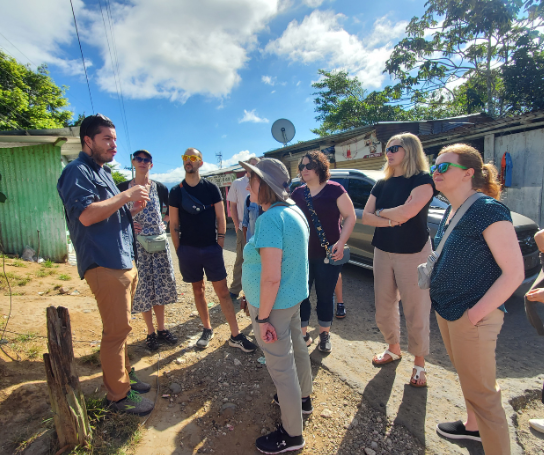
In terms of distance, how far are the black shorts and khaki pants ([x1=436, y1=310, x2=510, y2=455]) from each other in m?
2.17

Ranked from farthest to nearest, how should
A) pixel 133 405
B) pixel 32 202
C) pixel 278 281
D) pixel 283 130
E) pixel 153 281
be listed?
pixel 283 130 < pixel 32 202 < pixel 153 281 < pixel 133 405 < pixel 278 281

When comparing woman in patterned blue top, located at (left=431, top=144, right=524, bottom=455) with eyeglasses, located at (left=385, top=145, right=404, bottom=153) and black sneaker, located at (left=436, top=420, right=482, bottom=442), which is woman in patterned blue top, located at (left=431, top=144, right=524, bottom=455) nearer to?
black sneaker, located at (left=436, top=420, right=482, bottom=442)

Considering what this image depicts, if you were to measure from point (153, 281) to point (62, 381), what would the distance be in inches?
57.8

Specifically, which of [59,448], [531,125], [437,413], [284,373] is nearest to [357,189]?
[437,413]

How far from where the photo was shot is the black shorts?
121 inches

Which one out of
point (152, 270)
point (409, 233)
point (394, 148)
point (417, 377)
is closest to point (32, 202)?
point (152, 270)

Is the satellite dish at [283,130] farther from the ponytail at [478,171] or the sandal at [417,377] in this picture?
the ponytail at [478,171]

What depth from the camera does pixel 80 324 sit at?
362cm

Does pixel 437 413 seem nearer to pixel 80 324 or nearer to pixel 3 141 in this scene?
pixel 80 324

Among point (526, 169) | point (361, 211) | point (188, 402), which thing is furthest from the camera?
point (526, 169)

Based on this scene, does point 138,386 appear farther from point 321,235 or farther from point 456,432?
point 456,432

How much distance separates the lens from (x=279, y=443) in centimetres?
189

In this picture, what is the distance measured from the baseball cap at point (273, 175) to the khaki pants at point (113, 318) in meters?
1.19

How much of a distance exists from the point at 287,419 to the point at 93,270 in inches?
62.5
